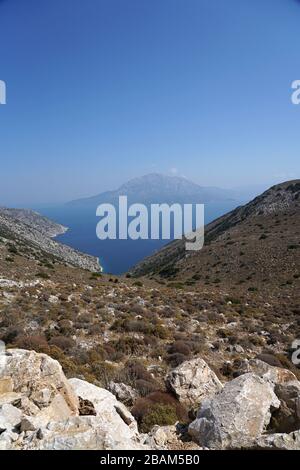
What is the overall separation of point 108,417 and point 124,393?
2.82 metres

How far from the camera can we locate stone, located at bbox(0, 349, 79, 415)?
5943 mm

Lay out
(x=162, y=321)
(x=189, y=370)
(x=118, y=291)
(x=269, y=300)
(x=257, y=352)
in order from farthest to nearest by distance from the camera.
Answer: (x=269, y=300)
(x=118, y=291)
(x=162, y=321)
(x=257, y=352)
(x=189, y=370)

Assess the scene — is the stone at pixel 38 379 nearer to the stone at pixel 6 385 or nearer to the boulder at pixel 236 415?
the stone at pixel 6 385

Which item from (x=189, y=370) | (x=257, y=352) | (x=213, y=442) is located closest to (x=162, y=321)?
(x=257, y=352)

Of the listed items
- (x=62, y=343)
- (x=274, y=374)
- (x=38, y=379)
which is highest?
(x=38, y=379)

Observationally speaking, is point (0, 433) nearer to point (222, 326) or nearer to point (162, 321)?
point (162, 321)

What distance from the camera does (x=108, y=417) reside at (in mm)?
5941

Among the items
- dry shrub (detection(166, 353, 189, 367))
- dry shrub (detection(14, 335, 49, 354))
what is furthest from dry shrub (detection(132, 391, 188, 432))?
dry shrub (detection(14, 335, 49, 354))

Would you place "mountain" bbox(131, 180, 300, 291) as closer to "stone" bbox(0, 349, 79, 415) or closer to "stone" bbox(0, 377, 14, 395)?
"stone" bbox(0, 349, 79, 415)

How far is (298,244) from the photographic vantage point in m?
43.4

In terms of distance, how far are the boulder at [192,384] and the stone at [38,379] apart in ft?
10.4

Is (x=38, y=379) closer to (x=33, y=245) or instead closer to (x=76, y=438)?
(x=76, y=438)

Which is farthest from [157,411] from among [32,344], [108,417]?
[32,344]
